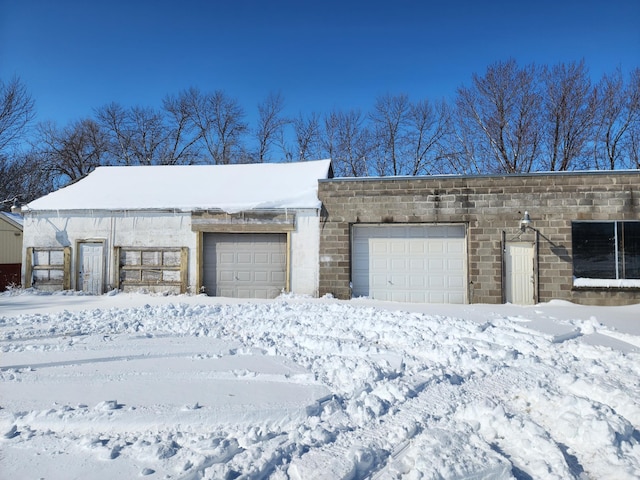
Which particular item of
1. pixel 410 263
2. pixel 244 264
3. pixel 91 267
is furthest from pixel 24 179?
pixel 410 263

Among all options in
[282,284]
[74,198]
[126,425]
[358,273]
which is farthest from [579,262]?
[74,198]

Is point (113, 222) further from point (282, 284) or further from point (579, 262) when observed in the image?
point (579, 262)

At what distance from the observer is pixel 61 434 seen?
9.62 feet

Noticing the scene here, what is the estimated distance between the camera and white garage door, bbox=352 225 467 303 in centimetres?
1062

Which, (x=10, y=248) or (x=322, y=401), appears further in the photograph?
(x=10, y=248)

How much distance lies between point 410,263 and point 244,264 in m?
4.85

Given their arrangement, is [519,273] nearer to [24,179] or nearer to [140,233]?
[140,233]

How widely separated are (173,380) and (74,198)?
11180 mm

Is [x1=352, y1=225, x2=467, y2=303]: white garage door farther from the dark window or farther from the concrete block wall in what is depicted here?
the dark window

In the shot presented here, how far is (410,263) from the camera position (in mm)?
10781

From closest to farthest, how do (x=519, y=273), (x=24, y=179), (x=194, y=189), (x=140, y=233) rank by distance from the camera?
(x=519, y=273) < (x=140, y=233) < (x=194, y=189) < (x=24, y=179)

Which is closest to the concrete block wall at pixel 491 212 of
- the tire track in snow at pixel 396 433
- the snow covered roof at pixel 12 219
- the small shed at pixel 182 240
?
the small shed at pixel 182 240

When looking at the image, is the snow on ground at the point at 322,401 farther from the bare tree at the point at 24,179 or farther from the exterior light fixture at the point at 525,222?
the bare tree at the point at 24,179

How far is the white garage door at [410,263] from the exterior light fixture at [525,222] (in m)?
1.46
